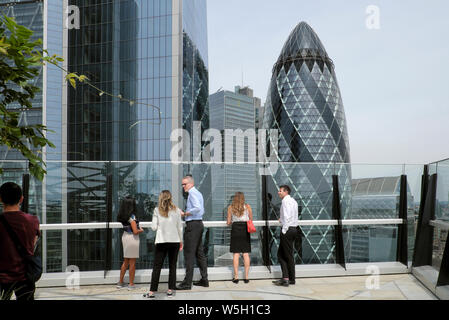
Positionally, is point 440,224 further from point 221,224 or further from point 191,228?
point 191,228

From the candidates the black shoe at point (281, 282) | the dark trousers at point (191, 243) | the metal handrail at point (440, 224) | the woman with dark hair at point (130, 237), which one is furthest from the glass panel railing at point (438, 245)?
the woman with dark hair at point (130, 237)

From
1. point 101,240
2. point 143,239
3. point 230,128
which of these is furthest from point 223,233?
point 230,128

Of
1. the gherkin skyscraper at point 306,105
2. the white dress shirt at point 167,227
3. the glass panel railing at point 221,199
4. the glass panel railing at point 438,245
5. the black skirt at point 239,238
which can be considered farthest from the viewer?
the gherkin skyscraper at point 306,105

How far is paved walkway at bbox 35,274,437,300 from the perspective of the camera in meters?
6.30

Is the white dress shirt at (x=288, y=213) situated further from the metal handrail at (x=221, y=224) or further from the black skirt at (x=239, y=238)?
the metal handrail at (x=221, y=224)

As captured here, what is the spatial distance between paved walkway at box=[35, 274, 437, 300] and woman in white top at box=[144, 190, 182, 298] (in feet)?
0.99

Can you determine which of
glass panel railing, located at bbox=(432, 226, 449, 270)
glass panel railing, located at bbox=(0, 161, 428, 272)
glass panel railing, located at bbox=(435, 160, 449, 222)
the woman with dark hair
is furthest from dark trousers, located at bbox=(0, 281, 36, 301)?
glass panel railing, located at bbox=(435, 160, 449, 222)

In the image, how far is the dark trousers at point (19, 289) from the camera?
10.9ft

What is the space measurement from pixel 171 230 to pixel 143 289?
4.77ft

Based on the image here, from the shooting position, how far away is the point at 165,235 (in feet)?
20.1

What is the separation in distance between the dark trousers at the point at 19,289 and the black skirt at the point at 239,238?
4.35 meters

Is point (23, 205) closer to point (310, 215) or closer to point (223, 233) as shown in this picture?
point (223, 233)

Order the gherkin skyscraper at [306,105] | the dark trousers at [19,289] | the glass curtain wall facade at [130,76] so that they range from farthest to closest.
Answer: the gherkin skyscraper at [306,105], the glass curtain wall facade at [130,76], the dark trousers at [19,289]
